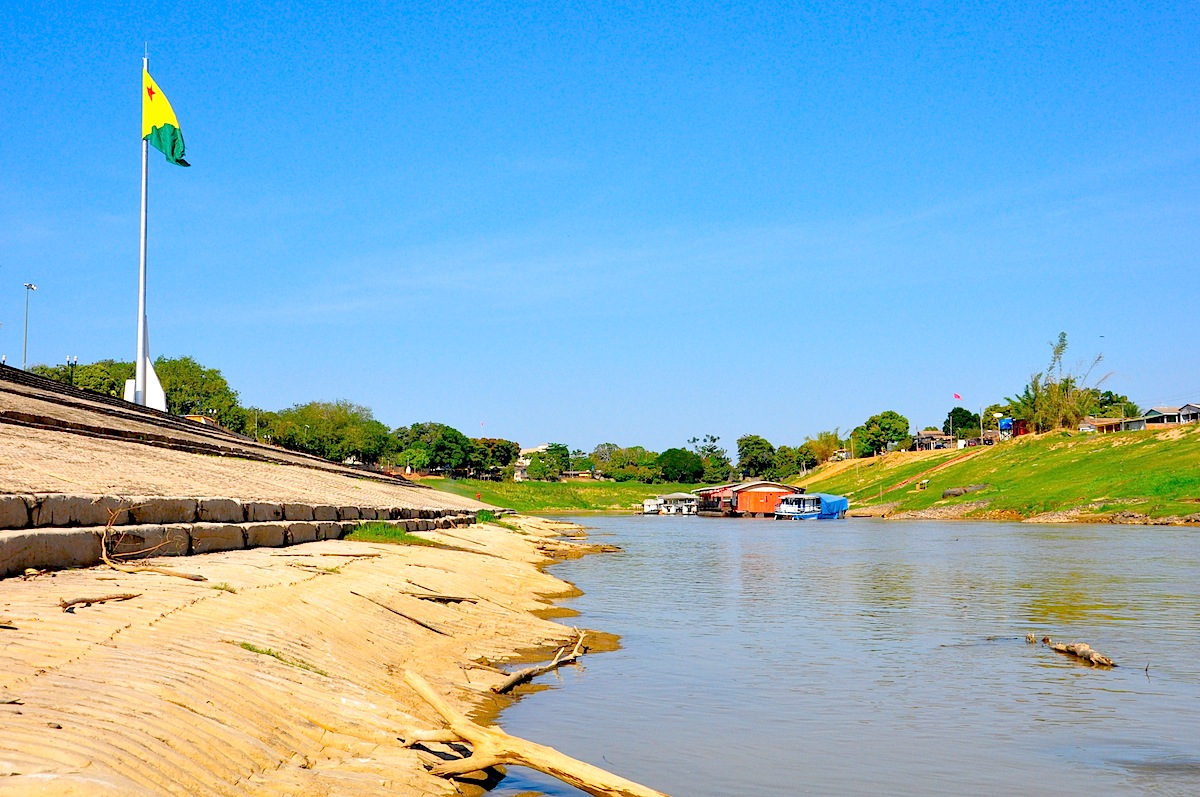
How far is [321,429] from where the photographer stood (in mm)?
148125

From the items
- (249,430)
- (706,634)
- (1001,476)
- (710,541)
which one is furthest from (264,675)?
(249,430)

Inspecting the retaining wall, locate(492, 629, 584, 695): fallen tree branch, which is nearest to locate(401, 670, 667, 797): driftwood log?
locate(492, 629, 584, 695): fallen tree branch

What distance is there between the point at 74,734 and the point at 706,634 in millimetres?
14043

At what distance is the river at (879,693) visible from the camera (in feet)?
31.7

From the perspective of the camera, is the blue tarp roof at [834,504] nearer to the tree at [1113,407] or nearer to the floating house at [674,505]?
the floating house at [674,505]

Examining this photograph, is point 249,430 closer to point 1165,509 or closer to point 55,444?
point 1165,509

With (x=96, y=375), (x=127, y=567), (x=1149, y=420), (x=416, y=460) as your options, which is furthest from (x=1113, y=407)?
(x=127, y=567)

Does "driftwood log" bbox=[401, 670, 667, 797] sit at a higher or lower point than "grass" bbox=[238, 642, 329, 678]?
lower

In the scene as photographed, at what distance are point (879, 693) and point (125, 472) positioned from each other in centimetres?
1432

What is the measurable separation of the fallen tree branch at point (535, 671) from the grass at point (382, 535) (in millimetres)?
9478

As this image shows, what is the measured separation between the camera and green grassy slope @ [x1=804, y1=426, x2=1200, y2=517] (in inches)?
3201

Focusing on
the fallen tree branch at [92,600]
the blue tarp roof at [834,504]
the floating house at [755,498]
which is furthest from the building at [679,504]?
the fallen tree branch at [92,600]

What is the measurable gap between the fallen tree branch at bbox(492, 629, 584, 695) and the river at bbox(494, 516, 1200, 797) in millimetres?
252

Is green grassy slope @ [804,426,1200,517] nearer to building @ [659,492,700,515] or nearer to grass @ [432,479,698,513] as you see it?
building @ [659,492,700,515]
